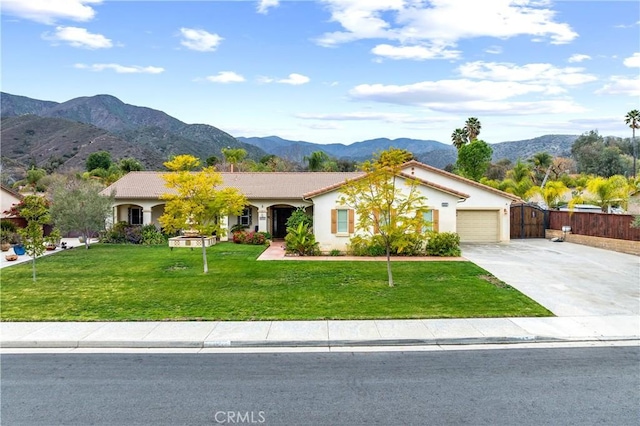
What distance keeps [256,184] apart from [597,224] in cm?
2081

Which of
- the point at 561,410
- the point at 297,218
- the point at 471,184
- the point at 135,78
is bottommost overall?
the point at 561,410

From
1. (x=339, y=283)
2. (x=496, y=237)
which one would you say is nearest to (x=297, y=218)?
(x=339, y=283)

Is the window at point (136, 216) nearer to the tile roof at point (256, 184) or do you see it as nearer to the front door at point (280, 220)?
the tile roof at point (256, 184)

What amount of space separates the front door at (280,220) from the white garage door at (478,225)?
10.8 metres

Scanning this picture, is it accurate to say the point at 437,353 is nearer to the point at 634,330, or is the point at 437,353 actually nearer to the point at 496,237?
the point at 634,330

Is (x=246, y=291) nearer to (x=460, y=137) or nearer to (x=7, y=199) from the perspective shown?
(x=7, y=199)

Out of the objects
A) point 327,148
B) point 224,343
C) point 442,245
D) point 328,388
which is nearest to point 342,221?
point 442,245

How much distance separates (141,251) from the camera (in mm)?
24562

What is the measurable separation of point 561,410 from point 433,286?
8.72 m

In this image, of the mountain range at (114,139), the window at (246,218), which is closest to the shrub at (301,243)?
the window at (246,218)

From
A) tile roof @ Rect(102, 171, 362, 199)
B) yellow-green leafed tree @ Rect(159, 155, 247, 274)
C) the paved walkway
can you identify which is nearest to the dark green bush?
tile roof @ Rect(102, 171, 362, 199)

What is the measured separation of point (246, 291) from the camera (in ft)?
49.4

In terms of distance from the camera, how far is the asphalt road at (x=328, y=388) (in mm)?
6906

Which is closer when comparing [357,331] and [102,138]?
[357,331]
